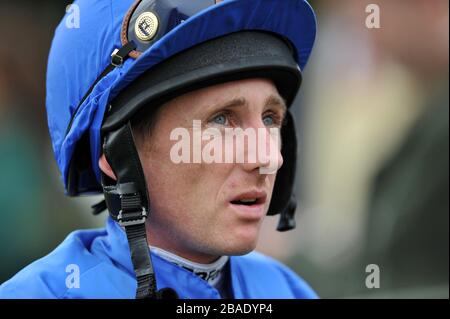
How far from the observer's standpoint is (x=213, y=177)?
2.12m

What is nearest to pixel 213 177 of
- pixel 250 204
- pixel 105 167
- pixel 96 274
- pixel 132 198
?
pixel 250 204

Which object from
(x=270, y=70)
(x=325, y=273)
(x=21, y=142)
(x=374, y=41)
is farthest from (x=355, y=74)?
(x=270, y=70)

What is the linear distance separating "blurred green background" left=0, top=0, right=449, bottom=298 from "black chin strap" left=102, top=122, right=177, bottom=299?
2777mm

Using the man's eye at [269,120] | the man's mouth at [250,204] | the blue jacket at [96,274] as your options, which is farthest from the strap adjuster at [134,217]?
the man's eye at [269,120]

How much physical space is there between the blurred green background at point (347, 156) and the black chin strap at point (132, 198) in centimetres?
278

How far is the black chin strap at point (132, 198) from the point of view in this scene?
211 cm

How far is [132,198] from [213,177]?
0.26 m

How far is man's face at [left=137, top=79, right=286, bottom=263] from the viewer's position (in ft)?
6.95

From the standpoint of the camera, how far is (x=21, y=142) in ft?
16.3

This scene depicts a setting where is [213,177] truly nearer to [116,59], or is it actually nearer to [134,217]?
[134,217]

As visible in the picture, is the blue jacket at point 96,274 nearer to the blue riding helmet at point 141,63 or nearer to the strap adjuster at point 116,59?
the blue riding helmet at point 141,63

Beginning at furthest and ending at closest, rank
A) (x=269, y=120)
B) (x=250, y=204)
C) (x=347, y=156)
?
(x=347, y=156), (x=269, y=120), (x=250, y=204)

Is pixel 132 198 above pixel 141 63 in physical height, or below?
below

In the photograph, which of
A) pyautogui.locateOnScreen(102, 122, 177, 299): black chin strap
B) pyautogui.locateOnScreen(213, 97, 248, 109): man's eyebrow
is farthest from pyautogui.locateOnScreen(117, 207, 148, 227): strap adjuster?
pyautogui.locateOnScreen(213, 97, 248, 109): man's eyebrow
